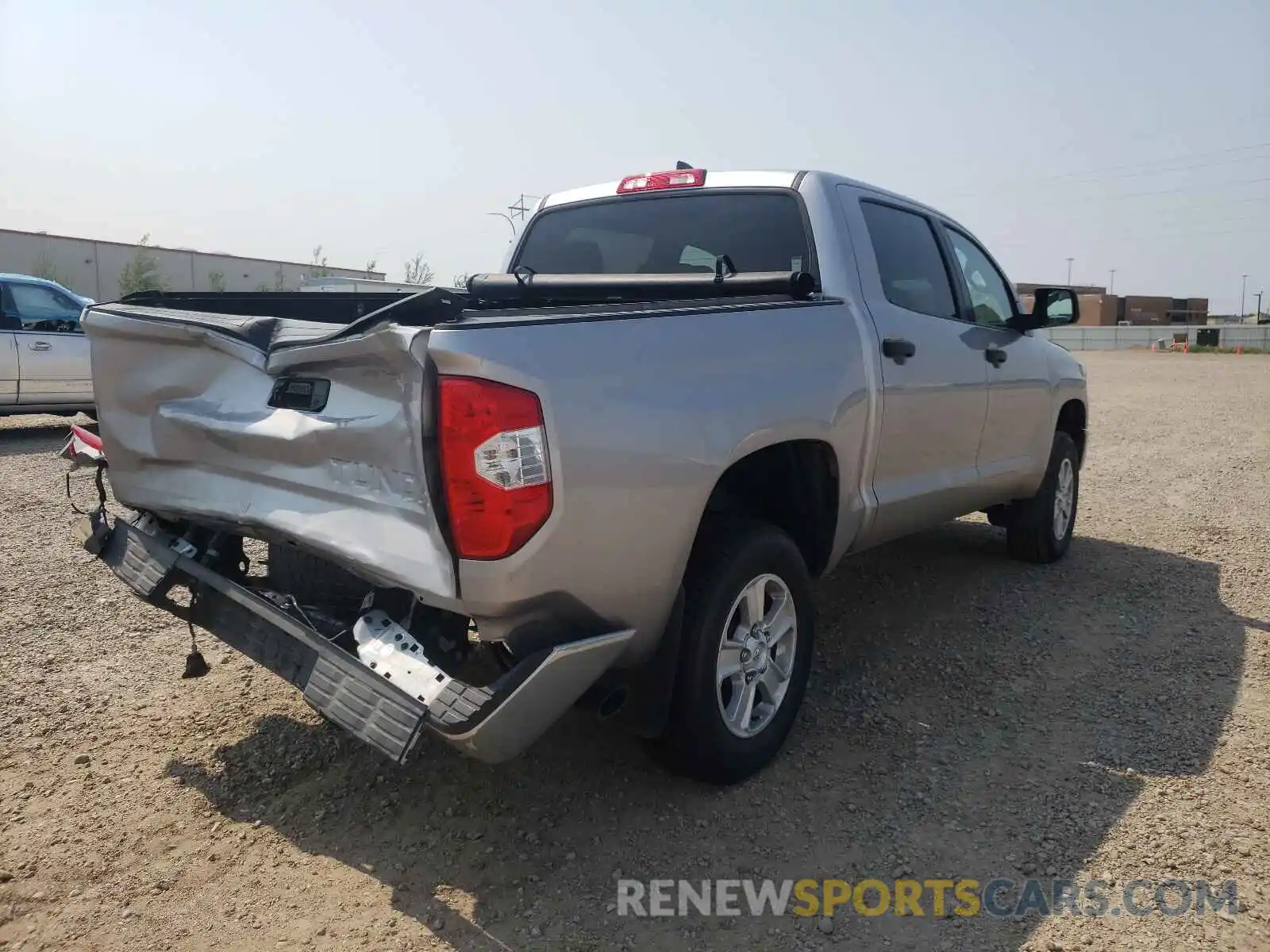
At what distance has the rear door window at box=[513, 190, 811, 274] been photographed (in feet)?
13.5

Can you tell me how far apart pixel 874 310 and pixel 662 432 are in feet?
5.21

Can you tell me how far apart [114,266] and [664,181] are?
51999 mm

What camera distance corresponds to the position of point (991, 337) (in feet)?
16.3

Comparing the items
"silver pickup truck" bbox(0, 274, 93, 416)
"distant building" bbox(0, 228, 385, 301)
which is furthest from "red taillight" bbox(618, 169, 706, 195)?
"distant building" bbox(0, 228, 385, 301)

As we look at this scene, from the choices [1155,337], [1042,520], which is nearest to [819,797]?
[1042,520]

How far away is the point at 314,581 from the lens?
308cm

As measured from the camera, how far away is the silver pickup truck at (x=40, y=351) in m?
10.4

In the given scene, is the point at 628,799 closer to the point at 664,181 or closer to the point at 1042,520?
the point at 664,181

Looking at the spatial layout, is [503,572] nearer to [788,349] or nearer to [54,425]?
[788,349]

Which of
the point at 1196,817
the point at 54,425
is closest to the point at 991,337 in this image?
the point at 1196,817

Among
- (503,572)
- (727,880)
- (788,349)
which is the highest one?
(788,349)

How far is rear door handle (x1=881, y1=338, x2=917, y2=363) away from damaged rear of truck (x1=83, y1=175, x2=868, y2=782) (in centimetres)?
29

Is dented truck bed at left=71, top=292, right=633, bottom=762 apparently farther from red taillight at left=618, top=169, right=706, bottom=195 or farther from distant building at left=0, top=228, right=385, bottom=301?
distant building at left=0, top=228, right=385, bottom=301

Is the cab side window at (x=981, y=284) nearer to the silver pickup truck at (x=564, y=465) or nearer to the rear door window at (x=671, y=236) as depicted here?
the silver pickup truck at (x=564, y=465)
